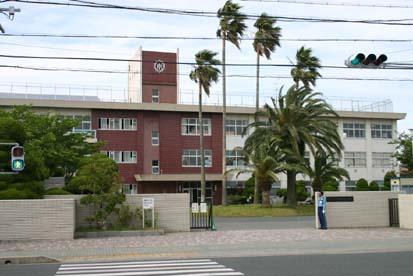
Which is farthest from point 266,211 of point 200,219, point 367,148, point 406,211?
point 367,148

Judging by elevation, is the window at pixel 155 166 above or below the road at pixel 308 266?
above

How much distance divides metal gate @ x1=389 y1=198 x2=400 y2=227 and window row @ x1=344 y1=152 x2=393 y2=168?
43.5 m

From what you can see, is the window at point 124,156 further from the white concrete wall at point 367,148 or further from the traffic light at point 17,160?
the traffic light at point 17,160

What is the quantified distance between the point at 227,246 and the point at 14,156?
7672mm

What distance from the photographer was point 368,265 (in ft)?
46.3

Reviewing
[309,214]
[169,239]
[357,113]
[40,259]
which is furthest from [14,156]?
[357,113]

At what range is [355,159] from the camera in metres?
71.4

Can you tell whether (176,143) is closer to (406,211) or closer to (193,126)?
(193,126)

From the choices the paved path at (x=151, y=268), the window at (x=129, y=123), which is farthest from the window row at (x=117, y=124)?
the paved path at (x=151, y=268)

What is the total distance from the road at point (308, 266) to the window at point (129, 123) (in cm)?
4765

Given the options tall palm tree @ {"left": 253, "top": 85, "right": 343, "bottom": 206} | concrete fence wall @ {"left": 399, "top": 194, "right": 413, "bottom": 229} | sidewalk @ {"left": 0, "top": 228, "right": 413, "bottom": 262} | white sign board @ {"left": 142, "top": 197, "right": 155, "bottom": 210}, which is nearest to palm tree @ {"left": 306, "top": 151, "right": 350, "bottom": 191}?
tall palm tree @ {"left": 253, "top": 85, "right": 343, "bottom": 206}

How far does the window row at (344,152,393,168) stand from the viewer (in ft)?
233

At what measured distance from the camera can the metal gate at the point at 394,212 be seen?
27562 millimetres

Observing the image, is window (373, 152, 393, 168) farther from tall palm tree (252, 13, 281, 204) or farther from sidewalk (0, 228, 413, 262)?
sidewalk (0, 228, 413, 262)
